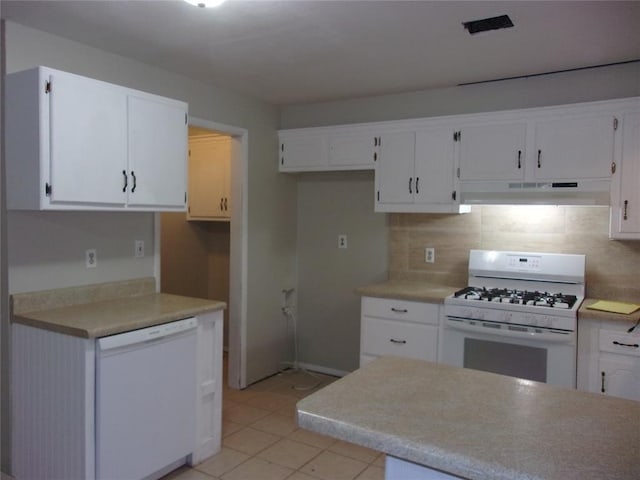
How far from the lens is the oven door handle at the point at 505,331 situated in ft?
9.35

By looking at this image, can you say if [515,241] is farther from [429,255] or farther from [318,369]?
[318,369]

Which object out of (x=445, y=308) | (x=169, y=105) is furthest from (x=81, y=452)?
(x=445, y=308)

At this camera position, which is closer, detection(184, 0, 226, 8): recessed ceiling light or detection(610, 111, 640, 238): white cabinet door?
detection(184, 0, 226, 8): recessed ceiling light

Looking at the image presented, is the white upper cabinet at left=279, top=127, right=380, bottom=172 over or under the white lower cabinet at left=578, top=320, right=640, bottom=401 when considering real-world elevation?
over

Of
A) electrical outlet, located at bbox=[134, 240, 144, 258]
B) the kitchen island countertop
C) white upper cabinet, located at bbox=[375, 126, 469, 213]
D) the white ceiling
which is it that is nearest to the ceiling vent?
the white ceiling

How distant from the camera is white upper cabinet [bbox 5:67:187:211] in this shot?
2.32 meters

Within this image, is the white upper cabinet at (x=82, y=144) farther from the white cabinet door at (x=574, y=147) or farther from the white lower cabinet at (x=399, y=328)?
the white cabinet door at (x=574, y=147)

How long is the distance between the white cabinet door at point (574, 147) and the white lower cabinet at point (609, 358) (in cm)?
90

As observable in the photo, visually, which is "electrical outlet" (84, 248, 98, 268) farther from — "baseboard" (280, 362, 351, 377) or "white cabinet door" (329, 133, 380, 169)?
"baseboard" (280, 362, 351, 377)

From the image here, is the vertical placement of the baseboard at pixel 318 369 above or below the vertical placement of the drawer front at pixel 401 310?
below

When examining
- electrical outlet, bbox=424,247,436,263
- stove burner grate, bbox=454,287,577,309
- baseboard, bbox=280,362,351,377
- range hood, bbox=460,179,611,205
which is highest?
range hood, bbox=460,179,611,205

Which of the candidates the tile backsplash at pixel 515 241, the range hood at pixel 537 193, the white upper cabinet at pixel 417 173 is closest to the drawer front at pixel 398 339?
the tile backsplash at pixel 515 241

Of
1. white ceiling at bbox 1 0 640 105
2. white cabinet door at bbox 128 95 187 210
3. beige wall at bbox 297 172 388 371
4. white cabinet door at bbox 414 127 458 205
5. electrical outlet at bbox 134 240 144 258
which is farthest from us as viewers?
beige wall at bbox 297 172 388 371

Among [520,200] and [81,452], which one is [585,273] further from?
[81,452]
